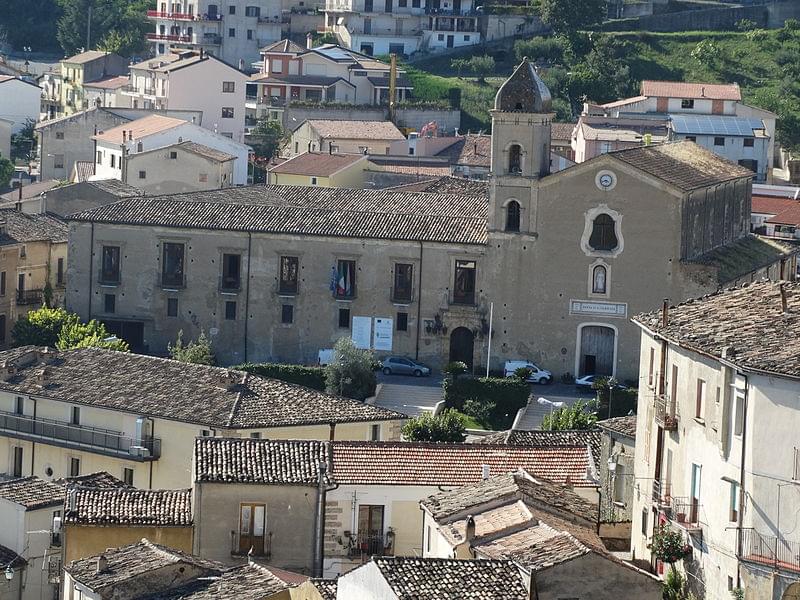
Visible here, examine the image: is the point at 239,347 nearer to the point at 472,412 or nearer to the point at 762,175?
the point at 472,412

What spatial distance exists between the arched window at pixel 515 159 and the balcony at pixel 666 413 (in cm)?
3331

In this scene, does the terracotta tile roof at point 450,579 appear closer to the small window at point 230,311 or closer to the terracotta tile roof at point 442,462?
the terracotta tile roof at point 442,462

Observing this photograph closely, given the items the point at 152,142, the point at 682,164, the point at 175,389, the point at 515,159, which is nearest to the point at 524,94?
the point at 515,159

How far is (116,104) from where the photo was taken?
12725cm

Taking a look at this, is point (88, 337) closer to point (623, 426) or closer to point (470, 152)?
point (623, 426)

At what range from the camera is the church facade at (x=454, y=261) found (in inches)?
2876

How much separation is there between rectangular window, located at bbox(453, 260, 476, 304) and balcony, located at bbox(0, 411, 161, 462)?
18649 millimetres

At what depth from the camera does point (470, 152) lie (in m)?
106

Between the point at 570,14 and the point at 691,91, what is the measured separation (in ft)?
67.9

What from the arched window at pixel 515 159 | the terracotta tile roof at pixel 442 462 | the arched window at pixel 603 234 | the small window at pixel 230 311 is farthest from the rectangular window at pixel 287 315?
the terracotta tile roof at pixel 442 462

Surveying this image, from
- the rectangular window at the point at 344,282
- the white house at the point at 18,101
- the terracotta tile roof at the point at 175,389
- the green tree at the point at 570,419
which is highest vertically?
the white house at the point at 18,101

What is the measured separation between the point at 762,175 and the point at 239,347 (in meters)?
36.7

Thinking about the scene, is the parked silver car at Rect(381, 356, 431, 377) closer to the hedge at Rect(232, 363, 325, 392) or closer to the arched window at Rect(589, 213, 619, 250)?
the hedge at Rect(232, 363, 325, 392)

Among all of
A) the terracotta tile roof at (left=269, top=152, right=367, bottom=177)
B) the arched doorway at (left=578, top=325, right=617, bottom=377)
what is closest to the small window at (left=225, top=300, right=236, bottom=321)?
the arched doorway at (left=578, top=325, right=617, bottom=377)
